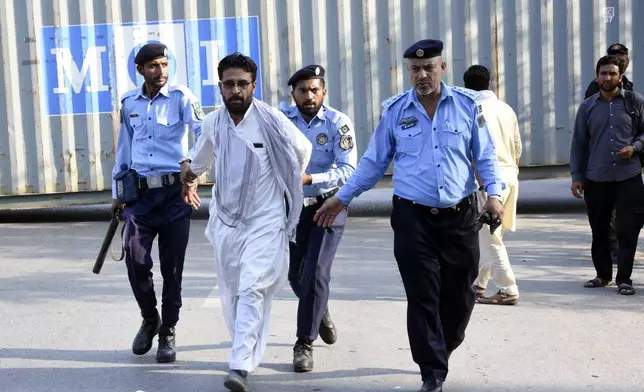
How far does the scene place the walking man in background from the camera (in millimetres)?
8680

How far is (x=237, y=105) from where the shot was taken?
6566mm

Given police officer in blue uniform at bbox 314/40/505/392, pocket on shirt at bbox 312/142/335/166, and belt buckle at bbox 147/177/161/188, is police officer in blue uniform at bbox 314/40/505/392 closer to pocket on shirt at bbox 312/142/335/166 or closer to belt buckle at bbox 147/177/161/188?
pocket on shirt at bbox 312/142/335/166

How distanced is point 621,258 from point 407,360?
8.91 feet

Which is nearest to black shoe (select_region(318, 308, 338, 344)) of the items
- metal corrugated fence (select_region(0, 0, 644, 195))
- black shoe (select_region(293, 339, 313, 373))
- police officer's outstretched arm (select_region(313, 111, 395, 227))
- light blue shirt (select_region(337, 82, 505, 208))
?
black shoe (select_region(293, 339, 313, 373))

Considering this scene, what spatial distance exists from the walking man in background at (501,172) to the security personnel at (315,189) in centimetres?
179

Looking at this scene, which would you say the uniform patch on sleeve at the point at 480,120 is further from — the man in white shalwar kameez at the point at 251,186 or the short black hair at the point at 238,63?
the short black hair at the point at 238,63

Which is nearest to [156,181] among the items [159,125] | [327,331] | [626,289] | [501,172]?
[159,125]

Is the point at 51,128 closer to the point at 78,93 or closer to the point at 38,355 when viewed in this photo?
the point at 78,93

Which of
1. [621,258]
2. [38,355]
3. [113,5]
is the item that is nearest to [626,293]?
[621,258]

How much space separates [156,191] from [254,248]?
3.59 feet

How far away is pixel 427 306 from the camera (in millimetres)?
6223

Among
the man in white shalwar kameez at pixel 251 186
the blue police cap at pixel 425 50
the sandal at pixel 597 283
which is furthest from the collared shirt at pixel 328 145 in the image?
the sandal at pixel 597 283

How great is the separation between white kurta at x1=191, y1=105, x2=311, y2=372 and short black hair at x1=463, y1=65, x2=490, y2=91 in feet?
7.86

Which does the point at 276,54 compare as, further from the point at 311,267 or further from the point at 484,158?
the point at 484,158
